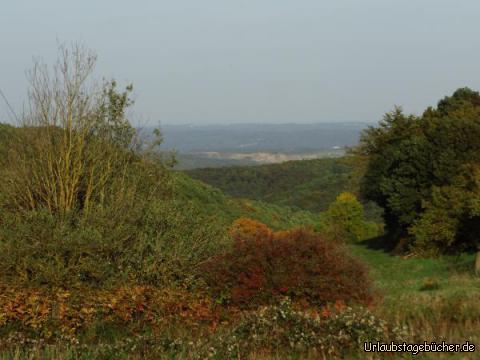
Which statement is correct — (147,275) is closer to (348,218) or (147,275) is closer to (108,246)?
(108,246)

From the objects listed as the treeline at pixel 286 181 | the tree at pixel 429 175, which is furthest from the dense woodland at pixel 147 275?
the treeline at pixel 286 181

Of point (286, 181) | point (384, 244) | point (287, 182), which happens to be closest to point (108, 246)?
point (384, 244)

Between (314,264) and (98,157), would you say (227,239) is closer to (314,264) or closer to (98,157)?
(314,264)

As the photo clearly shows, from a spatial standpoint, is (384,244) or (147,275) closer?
(147,275)

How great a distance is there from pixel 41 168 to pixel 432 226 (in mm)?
21537

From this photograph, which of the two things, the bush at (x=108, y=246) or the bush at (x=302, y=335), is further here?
the bush at (x=108, y=246)

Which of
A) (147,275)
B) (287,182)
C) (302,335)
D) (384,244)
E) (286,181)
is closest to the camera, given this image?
(302,335)

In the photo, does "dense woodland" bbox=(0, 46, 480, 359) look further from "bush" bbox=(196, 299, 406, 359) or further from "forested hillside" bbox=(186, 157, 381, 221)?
"forested hillside" bbox=(186, 157, 381, 221)

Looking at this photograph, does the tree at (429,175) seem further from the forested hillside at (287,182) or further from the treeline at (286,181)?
the treeline at (286,181)

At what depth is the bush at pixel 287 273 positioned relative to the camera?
1098cm

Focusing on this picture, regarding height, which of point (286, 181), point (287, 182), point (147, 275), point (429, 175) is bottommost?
point (287, 182)

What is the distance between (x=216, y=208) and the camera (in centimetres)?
3978

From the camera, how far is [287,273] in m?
11.1

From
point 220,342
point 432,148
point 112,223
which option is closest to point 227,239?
point 112,223
